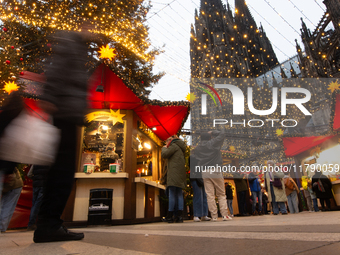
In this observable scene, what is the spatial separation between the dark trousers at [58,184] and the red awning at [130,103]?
285cm

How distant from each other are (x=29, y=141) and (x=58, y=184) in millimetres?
320

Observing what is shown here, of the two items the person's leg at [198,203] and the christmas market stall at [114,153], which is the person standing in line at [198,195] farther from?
the christmas market stall at [114,153]

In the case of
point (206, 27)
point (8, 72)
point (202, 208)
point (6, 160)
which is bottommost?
point (202, 208)

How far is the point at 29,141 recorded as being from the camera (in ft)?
4.31

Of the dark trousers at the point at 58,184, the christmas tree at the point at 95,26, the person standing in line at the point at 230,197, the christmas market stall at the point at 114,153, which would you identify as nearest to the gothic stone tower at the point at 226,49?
the christmas tree at the point at 95,26

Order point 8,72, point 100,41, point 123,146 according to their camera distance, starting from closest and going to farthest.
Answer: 1. point 8,72
2. point 123,146
3. point 100,41

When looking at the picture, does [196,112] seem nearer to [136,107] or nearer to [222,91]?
[222,91]

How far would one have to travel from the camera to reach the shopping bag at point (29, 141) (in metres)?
1.25

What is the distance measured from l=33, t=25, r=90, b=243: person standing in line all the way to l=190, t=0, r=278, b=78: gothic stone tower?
109ft

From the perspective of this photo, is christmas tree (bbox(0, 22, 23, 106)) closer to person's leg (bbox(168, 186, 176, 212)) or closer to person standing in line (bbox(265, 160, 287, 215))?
person's leg (bbox(168, 186, 176, 212))

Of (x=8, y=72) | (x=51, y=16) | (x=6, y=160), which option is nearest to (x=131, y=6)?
(x=51, y=16)

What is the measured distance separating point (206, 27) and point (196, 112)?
2006 cm

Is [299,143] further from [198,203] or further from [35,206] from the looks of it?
[35,206]

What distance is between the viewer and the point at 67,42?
5.32 ft
